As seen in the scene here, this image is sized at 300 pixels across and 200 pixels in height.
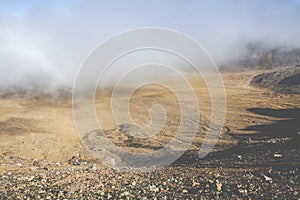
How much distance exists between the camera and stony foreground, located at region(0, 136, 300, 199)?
5797mm

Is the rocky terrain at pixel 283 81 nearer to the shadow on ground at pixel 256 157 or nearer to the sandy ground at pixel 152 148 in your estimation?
the sandy ground at pixel 152 148

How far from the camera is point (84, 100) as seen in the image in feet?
58.3

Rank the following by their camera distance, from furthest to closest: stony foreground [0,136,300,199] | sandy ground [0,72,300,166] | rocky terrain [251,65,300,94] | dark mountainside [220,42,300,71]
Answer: dark mountainside [220,42,300,71] → rocky terrain [251,65,300,94] → sandy ground [0,72,300,166] → stony foreground [0,136,300,199]

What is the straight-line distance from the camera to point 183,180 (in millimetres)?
6559

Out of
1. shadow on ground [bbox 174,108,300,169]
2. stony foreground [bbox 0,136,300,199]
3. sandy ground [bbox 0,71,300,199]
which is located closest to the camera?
stony foreground [bbox 0,136,300,199]

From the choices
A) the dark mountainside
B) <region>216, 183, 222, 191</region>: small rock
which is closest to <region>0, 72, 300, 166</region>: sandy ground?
<region>216, 183, 222, 191</region>: small rock

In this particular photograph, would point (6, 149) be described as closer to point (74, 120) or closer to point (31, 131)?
point (31, 131)

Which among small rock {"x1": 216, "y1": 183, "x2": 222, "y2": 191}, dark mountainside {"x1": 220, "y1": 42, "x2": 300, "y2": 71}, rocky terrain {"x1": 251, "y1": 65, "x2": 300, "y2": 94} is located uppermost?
dark mountainside {"x1": 220, "y1": 42, "x2": 300, "y2": 71}

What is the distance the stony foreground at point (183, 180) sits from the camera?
19.0 ft

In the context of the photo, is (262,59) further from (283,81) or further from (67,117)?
(67,117)

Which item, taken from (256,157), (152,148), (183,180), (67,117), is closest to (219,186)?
(183,180)

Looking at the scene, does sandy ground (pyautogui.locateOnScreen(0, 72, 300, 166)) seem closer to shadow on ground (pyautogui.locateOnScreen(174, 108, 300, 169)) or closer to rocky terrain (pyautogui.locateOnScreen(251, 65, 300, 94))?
rocky terrain (pyautogui.locateOnScreen(251, 65, 300, 94))

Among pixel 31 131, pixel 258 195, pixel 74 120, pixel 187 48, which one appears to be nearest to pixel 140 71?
pixel 187 48

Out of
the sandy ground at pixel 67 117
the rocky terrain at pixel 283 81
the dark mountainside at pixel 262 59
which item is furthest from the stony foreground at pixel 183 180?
the dark mountainside at pixel 262 59
